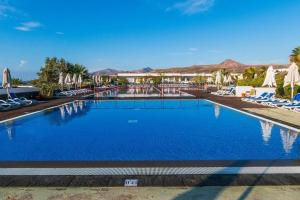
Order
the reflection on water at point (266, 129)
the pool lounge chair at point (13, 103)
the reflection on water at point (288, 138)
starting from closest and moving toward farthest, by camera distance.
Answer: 1. the reflection on water at point (288, 138)
2. the reflection on water at point (266, 129)
3. the pool lounge chair at point (13, 103)

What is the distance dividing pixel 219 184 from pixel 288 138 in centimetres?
463

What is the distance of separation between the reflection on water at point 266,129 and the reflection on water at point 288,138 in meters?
0.36

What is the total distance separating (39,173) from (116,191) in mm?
1538

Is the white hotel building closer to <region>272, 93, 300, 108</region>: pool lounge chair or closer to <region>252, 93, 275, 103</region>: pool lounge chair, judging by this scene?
<region>252, 93, 275, 103</region>: pool lounge chair

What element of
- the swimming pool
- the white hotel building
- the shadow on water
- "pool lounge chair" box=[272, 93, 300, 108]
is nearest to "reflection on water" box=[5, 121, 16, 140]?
the shadow on water

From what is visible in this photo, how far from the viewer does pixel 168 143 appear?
7.75 m

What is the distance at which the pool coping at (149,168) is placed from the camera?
472 centimetres

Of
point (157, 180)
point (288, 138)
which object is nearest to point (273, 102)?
point (288, 138)

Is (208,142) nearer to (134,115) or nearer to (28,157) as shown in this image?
(28,157)

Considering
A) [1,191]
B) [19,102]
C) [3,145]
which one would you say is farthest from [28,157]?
[19,102]

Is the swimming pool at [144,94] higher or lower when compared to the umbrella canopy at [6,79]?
lower

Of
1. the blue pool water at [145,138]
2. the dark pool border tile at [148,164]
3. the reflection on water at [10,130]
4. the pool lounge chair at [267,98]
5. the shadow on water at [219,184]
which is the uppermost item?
the pool lounge chair at [267,98]

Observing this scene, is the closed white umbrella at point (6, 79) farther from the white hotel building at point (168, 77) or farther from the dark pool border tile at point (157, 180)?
the white hotel building at point (168, 77)

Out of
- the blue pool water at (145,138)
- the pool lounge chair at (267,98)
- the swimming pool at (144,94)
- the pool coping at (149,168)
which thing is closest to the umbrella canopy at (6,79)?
the blue pool water at (145,138)
